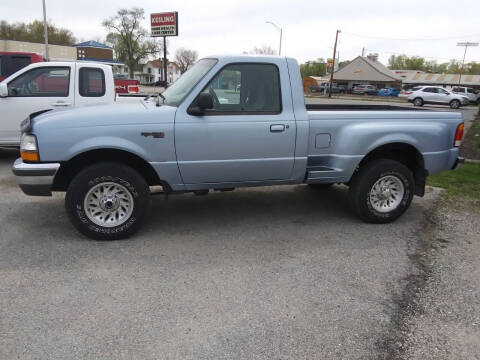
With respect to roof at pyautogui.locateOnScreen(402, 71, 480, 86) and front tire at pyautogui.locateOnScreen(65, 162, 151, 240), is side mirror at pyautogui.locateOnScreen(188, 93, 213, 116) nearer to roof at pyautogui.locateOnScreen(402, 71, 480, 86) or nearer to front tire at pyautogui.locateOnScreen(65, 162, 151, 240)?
front tire at pyautogui.locateOnScreen(65, 162, 151, 240)

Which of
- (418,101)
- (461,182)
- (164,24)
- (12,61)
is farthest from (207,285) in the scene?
(418,101)

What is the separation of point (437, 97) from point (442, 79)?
54.3 m

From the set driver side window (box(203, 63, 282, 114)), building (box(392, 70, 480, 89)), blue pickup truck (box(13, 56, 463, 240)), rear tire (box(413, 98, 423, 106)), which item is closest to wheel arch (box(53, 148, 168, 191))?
blue pickup truck (box(13, 56, 463, 240))

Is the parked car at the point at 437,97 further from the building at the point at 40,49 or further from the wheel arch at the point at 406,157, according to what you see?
the building at the point at 40,49

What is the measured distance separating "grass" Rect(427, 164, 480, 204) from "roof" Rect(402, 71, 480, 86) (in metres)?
80.5

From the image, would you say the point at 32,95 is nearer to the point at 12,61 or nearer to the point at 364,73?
the point at 12,61

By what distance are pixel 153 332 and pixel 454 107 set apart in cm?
3743

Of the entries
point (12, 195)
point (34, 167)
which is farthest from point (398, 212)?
point (12, 195)

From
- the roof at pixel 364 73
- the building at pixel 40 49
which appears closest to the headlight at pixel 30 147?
the building at pixel 40 49

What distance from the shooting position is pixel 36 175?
412 centimetres

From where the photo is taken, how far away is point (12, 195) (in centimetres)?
602

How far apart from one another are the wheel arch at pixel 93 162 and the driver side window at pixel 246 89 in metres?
0.97

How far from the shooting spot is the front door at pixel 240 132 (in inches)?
174

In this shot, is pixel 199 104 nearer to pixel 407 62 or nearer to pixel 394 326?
pixel 394 326
